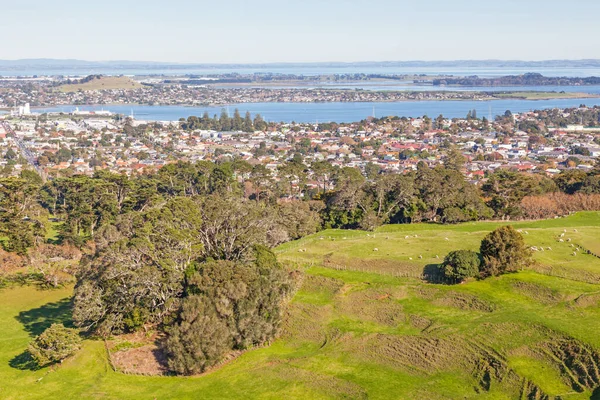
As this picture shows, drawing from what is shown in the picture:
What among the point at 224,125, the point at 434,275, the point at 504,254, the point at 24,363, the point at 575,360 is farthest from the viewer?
the point at 224,125

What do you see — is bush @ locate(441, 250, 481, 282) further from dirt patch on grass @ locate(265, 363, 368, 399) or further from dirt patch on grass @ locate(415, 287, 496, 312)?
dirt patch on grass @ locate(265, 363, 368, 399)

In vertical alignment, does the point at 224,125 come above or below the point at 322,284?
above

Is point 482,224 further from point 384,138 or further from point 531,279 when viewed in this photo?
point 384,138

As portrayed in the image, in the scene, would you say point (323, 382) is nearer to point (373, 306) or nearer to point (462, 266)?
point (373, 306)

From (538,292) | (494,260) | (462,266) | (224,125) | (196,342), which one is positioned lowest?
(196,342)

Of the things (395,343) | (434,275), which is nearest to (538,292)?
(434,275)
